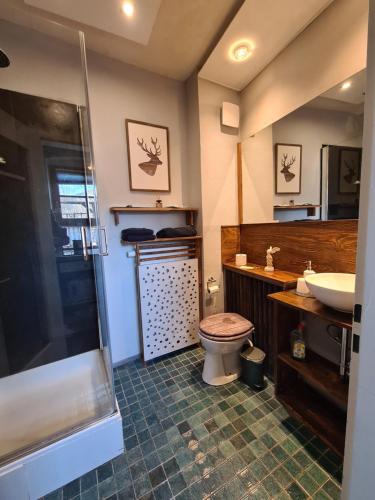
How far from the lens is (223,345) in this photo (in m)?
1.59

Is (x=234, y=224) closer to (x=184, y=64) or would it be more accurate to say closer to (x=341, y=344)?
(x=341, y=344)

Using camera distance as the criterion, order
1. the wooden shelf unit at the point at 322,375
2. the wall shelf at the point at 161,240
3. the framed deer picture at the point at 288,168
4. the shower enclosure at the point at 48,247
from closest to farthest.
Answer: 1. the wooden shelf unit at the point at 322,375
2. the shower enclosure at the point at 48,247
3. the framed deer picture at the point at 288,168
4. the wall shelf at the point at 161,240

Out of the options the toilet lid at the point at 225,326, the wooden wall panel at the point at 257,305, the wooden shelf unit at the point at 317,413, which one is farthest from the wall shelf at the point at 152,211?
the wooden shelf unit at the point at 317,413

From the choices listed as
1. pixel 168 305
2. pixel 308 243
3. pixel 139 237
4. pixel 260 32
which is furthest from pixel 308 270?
pixel 260 32

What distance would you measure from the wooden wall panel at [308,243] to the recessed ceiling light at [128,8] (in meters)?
1.78

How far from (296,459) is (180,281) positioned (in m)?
1.39

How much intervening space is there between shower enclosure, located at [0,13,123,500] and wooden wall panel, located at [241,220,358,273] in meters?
1.40

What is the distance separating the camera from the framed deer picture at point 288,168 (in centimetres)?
166

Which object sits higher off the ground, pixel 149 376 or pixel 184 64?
pixel 184 64

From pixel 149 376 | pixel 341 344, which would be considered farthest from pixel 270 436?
pixel 149 376

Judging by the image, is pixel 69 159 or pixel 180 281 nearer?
pixel 69 159

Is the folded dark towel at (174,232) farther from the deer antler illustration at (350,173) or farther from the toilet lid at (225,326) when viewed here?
the deer antler illustration at (350,173)

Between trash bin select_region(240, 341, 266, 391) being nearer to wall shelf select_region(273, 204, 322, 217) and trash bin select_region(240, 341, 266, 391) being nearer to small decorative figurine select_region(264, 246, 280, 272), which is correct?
small decorative figurine select_region(264, 246, 280, 272)

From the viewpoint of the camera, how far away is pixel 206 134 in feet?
6.60
